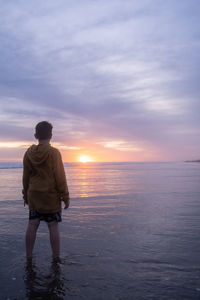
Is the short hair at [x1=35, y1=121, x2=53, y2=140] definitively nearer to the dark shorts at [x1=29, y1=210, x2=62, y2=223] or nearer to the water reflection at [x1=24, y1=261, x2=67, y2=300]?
the dark shorts at [x1=29, y1=210, x2=62, y2=223]

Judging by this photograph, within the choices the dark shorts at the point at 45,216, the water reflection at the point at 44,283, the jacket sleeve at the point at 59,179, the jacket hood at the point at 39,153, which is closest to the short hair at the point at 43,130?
the jacket hood at the point at 39,153

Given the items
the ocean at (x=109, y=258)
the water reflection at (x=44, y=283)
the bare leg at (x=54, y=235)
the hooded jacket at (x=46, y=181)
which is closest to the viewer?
the water reflection at (x=44, y=283)

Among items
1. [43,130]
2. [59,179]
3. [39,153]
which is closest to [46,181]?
[59,179]

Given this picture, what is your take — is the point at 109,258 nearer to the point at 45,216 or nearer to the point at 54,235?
the point at 54,235

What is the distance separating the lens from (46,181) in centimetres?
408

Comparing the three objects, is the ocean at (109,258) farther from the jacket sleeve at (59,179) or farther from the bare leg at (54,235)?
the jacket sleeve at (59,179)

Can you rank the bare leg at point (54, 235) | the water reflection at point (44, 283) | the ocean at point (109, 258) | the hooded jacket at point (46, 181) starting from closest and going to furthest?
the water reflection at point (44, 283) → the ocean at point (109, 258) → the hooded jacket at point (46, 181) → the bare leg at point (54, 235)

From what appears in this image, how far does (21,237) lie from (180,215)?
4.45 m

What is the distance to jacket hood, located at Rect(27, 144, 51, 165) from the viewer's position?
13.3 feet

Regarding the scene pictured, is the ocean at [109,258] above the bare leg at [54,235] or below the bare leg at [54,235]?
below

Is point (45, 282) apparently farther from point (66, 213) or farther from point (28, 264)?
point (66, 213)

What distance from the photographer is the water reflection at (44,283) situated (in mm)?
3283

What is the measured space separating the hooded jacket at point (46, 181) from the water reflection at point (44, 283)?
2.89ft

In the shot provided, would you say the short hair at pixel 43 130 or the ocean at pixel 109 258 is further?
the short hair at pixel 43 130
